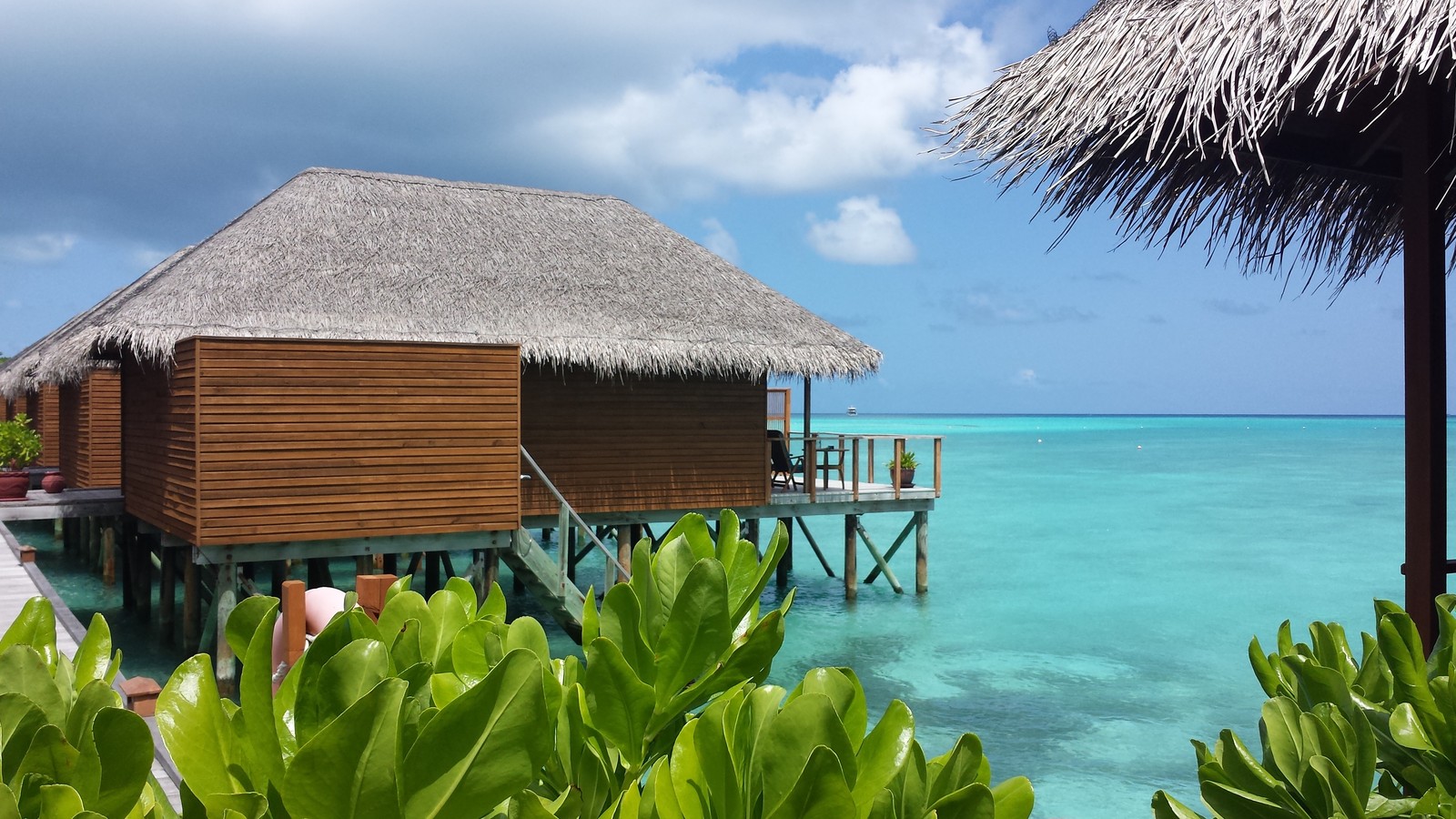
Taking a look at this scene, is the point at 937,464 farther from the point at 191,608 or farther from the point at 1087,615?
the point at 191,608

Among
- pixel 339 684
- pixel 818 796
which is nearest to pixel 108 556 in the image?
pixel 339 684

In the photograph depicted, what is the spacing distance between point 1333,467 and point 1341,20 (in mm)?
57034

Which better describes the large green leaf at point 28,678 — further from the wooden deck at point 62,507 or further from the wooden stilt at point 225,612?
the wooden deck at point 62,507

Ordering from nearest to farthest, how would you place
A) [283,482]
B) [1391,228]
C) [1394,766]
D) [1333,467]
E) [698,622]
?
1. [698,622]
2. [1394,766]
3. [1391,228]
4. [283,482]
5. [1333,467]

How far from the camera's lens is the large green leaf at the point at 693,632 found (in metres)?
1.11

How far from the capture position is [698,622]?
44.6 inches

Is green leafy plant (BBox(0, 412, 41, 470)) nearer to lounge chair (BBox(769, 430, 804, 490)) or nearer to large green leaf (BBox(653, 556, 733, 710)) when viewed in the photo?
lounge chair (BBox(769, 430, 804, 490))

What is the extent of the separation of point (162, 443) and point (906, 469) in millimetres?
10211

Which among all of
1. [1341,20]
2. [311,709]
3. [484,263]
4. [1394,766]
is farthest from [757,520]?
[311,709]

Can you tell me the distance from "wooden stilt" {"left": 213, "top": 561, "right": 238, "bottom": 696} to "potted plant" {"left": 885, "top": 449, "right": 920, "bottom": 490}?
30.1 ft

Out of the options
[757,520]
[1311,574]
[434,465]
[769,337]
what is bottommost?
[1311,574]

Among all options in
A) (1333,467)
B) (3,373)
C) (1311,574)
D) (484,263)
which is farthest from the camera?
(1333,467)

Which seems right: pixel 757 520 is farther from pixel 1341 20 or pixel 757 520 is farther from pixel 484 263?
pixel 1341 20

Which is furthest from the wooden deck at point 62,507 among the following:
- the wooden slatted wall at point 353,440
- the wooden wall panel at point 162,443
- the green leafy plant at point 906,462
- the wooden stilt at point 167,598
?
the green leafy plant at point 906,462
